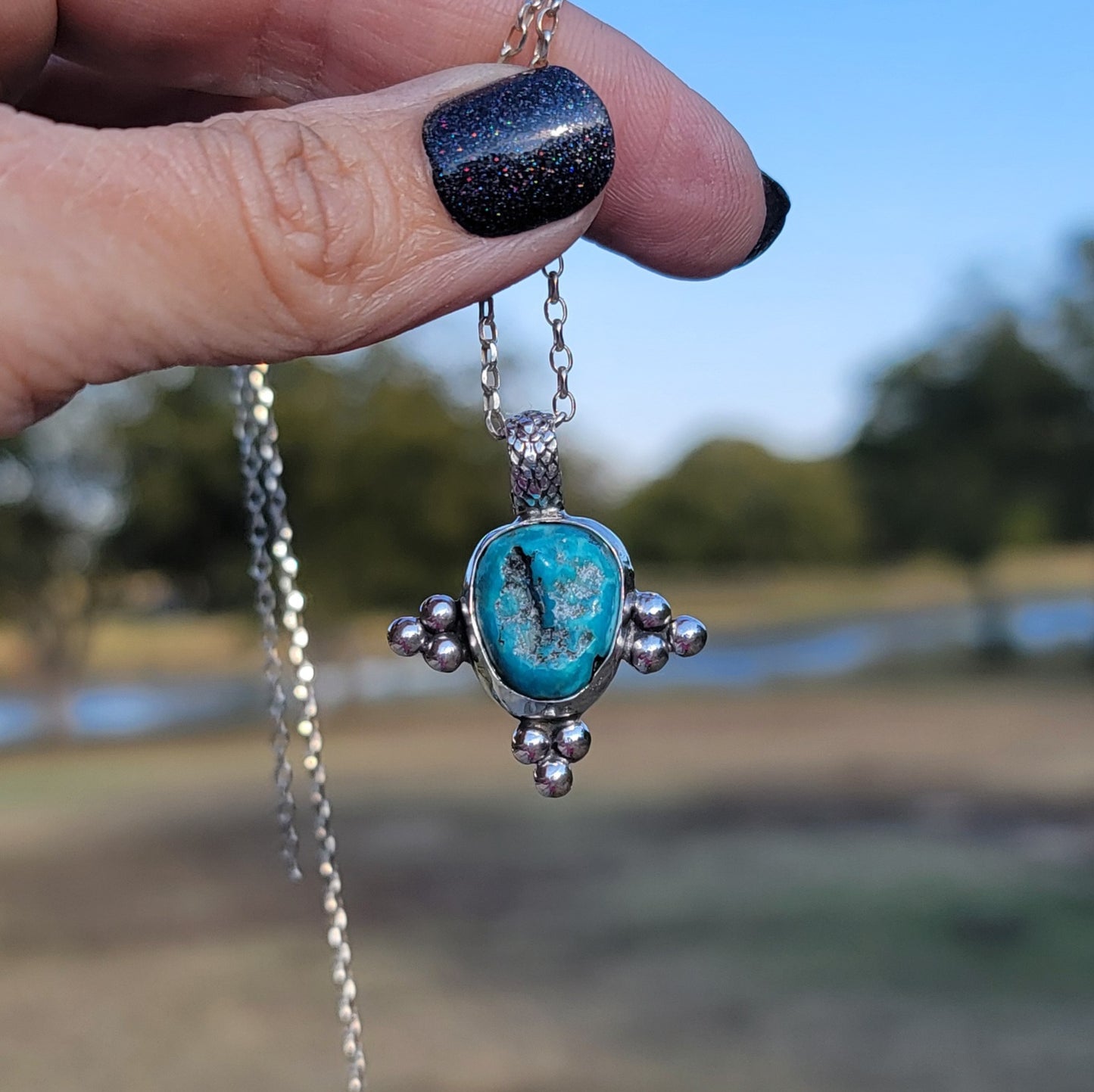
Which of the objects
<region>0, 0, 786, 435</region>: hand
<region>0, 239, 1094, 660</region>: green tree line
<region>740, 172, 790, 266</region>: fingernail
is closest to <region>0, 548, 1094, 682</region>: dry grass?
<region>0, 239, 1094, 660</region>: green tree line

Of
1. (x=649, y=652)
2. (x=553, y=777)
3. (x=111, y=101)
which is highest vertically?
(x=111, y=101)

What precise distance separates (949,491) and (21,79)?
4.81 m

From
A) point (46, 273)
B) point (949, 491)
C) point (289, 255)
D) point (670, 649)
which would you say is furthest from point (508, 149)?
point (949, 491)

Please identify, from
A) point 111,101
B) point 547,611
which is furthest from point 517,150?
point 111,101

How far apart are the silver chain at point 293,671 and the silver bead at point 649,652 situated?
0.38 m

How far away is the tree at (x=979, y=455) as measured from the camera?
17.5ft

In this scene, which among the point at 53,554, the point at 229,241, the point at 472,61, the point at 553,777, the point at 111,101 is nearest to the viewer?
the point at 229,241

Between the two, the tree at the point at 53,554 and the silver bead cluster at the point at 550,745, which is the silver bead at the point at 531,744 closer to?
the silver bead cluster at the point at 550,745

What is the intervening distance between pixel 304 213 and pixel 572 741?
579mm

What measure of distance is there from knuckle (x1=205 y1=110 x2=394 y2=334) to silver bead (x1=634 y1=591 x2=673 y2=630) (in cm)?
43

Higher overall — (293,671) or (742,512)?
(742,512)

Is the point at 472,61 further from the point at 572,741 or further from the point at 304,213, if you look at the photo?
the point at 572,741

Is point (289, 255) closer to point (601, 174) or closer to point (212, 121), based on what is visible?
point (212, 121)

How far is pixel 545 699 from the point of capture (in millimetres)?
1197
